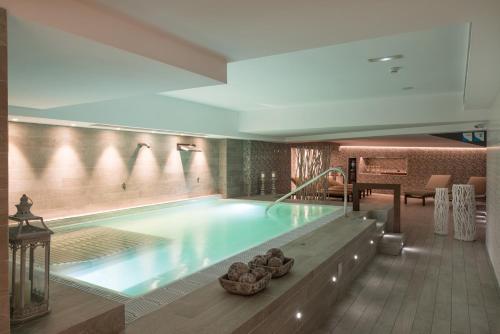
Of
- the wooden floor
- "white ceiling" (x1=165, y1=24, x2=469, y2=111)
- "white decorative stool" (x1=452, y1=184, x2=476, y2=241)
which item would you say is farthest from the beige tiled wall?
"white decorative stool" (x1=452, y1=184, x2=476, y2=241)

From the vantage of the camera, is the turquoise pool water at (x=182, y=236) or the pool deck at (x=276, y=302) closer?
the pool deck at (x=276, y=302)

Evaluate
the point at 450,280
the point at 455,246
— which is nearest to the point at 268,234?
the point at 450,280

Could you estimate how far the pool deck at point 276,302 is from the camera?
2.01 m

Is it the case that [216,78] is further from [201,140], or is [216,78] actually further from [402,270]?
A: [201,140]

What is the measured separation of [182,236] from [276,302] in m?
3.52

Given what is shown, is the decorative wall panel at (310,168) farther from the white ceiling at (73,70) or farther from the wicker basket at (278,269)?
the white ceiling at (73,70)

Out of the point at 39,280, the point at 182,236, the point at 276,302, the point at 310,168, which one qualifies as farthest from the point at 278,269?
the point at 310,168

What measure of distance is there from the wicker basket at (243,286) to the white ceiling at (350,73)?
8.58 feet

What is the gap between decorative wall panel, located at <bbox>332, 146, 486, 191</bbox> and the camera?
45.0ft

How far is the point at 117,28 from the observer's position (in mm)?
2152

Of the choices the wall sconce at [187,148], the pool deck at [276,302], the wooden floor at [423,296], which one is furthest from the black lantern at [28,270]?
the wall sconce at [187,148]

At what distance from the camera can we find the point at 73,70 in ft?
8.63

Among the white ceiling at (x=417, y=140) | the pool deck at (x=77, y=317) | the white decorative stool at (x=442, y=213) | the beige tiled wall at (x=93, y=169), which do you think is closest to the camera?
the pool deck at (x=77, y=317)

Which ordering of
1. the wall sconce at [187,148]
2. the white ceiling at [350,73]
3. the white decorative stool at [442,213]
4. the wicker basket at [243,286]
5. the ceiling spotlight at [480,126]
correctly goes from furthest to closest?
1. the wall sconce at [187,148]
2. the white decorative stool at [442,213]
3. the ceiling spotlight at [480,126]
4. the white ceiling at [350,73]
5. the wicker basket at [243,286]
